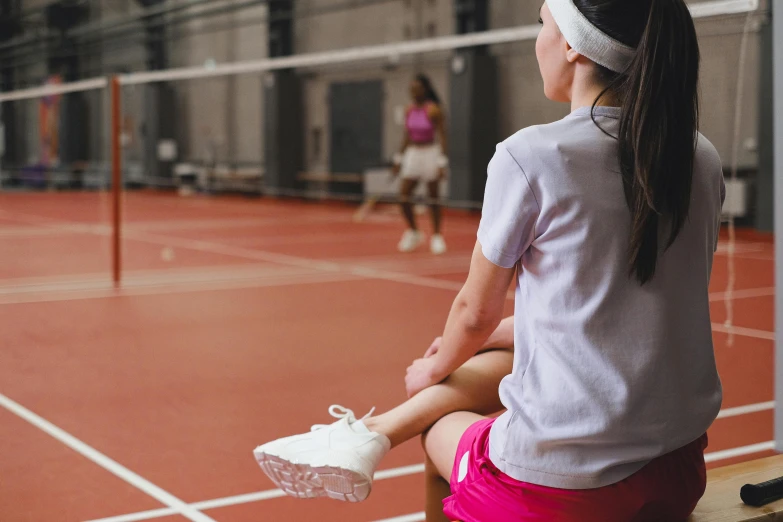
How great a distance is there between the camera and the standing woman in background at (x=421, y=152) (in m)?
9.92

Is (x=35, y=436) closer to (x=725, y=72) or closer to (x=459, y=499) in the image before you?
(x=459, y=499)

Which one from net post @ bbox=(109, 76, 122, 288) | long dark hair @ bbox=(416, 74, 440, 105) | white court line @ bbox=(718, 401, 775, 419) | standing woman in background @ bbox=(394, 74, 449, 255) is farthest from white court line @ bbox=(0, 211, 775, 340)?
long dark hair @ bbox=(416, 74, 440, 105)

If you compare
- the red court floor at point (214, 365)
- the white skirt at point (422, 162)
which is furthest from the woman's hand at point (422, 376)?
the white skirt at point (422, 162)

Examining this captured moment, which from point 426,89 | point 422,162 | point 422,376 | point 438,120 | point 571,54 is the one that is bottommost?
point 422,376

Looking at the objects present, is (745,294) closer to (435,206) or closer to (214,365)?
(435,206)

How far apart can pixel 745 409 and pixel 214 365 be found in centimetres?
224

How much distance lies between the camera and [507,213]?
161 cm

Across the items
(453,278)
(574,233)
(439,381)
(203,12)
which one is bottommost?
(453,278)

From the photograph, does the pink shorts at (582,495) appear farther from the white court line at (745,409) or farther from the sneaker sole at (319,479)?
the white court line at (745,409)

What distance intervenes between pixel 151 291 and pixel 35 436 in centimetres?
361

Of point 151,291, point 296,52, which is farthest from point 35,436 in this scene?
point 296,52

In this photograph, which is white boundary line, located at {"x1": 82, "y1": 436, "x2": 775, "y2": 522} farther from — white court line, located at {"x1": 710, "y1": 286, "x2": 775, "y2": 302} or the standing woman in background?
the standing woman in background

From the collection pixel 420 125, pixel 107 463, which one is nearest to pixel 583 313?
pixel 107 463

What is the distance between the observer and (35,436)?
11.4 feet
